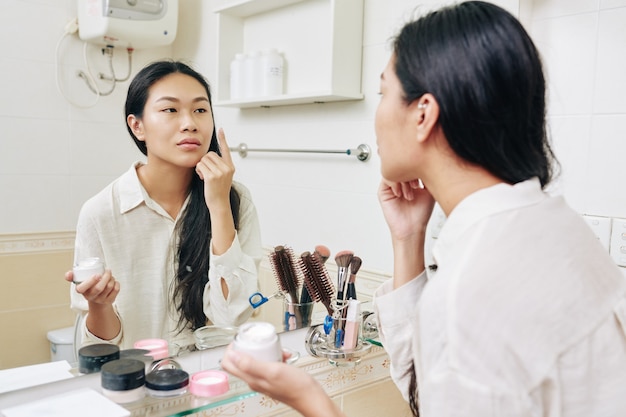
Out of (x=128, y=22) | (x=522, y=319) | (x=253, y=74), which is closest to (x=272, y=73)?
(x=253, y=74)

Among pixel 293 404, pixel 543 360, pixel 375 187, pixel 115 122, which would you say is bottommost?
pixel 293 404

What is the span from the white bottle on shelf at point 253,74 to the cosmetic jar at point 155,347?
583 mm

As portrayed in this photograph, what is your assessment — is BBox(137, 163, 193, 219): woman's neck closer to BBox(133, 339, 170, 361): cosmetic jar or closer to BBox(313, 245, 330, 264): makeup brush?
BBox(133, 339, 170, 361): cosmetic jar

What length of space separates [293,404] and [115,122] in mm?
630

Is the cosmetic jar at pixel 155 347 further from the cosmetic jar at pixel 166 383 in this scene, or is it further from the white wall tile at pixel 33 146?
the white wall tile at pixel 33 146

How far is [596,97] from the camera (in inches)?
46.6

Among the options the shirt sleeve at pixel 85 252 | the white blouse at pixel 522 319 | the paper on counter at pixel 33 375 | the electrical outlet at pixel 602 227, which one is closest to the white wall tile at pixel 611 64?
the electrical outlet at pixel 602 227

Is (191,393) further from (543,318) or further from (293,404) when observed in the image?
(543,318)

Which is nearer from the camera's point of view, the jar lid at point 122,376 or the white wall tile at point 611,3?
the jar lid at point 122,376

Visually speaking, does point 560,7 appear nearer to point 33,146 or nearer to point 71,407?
point 33,146

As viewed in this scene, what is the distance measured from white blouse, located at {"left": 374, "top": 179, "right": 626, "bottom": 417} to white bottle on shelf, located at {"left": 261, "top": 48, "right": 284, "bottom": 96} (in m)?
0.79

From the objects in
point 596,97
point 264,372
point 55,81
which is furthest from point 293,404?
point 596,97

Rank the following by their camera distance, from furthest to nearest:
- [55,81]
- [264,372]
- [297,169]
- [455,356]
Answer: [297,169] < [55,81] < [264,372] < [455,356]

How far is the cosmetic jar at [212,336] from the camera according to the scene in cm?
113
